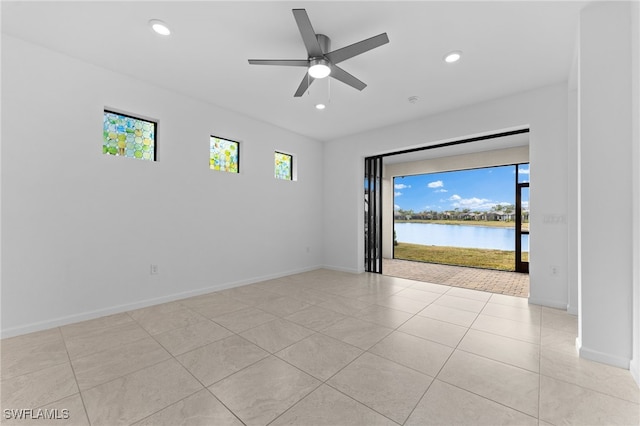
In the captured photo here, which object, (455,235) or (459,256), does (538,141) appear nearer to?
(459,256)

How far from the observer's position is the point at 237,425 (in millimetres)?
1477

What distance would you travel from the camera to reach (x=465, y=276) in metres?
5.34

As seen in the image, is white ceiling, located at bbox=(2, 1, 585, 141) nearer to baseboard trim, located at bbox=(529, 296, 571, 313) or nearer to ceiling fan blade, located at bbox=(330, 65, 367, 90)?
ceiling fan blade, located at bbox=(330, 65, 367, 90)

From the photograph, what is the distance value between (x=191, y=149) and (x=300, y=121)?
200 cm

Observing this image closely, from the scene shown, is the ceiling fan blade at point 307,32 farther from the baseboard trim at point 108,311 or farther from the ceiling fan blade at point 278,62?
the baseboard trim at point 108,311

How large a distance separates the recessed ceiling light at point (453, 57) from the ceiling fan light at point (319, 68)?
1.39 m

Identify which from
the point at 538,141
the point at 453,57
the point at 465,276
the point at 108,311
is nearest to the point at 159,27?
the point at 453,57

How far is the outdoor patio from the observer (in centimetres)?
441

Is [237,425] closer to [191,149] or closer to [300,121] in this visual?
[191,149]

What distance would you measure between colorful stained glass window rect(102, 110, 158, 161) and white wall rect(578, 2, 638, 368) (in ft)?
15.9

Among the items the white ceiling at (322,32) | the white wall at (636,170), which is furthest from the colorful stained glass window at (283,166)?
the white wall at (636,170)

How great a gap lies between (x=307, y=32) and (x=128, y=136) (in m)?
2.82

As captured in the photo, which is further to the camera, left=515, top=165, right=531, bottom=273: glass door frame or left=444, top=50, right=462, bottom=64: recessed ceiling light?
left=515, top=165, right=531, bottom=273: glass door frame

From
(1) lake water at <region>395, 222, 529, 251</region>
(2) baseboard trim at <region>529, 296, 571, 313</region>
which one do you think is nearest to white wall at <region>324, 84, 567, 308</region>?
(2) baseboard trim at <region>529, 296, 571, 313</region>
